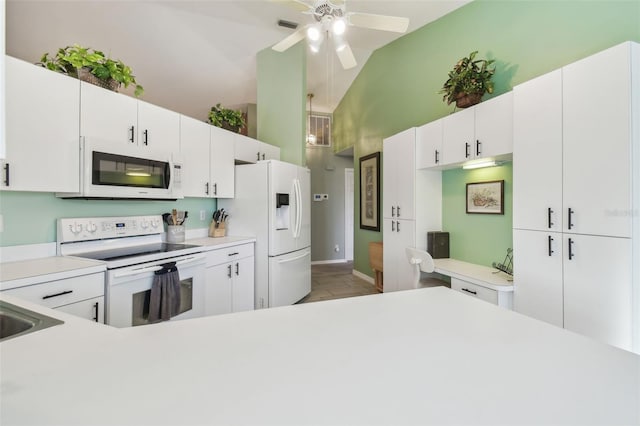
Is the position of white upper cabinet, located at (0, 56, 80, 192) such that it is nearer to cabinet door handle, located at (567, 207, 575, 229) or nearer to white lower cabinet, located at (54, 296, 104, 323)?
white lower cabinet, located at (54, 296, 104, 323)

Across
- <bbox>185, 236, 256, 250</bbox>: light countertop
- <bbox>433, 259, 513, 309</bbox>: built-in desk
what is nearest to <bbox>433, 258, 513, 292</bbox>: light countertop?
<bbox>433, 259, 513, 309</bbox>: built-in desk

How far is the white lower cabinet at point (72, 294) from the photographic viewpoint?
1561 millimetres

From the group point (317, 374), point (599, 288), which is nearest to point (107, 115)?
point (317, 374)

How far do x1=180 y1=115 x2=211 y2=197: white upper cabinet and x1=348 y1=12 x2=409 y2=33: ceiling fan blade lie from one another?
5.84 feet

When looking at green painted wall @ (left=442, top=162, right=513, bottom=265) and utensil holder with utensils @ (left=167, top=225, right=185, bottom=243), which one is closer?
green painted wall @ (left=442, top=162, right=513, bottom=265)

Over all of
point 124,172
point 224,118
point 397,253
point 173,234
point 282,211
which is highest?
point 224,118

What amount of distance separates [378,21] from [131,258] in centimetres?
245

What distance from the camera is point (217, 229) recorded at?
3465mm

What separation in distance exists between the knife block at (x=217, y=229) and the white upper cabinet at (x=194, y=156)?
42cm

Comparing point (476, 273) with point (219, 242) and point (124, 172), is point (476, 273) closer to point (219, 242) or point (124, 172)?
point (219, 242)

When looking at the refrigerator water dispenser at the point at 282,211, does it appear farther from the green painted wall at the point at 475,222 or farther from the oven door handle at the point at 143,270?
the green painted wall at the point at 475,222

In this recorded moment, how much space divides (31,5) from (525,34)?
4587 mm

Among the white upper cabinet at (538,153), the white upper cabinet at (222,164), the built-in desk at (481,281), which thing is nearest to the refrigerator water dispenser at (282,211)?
the white upper cabinet at (222,164)

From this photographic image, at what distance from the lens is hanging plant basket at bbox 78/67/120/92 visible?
218 centimetres
